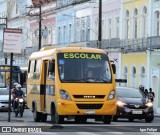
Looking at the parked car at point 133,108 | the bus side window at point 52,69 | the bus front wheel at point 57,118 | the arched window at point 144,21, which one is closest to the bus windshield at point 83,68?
the bus side window at point 52,69

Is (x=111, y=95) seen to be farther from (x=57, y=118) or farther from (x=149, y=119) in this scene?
(x=149, y=119)

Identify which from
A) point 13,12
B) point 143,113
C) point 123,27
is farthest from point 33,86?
point 13,12

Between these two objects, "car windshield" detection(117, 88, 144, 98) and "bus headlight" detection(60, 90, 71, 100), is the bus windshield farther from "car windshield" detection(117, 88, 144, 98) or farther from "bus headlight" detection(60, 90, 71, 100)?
"car windshield" detection(117, 88, 144, 98)

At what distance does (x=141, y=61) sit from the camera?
6253 centimetres

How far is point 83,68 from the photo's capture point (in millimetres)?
31781

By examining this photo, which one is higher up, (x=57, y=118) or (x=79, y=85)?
(x=79, y=85)

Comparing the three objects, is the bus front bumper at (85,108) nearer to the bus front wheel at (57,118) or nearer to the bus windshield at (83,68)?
the bus front wheel at (57,118)

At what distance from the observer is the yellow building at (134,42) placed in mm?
62062

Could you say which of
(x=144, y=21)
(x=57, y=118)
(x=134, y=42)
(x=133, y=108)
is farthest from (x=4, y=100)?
(x=57, y=118)

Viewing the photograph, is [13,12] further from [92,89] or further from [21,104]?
[92,89]

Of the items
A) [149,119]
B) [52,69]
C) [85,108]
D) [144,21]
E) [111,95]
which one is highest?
[144,21]

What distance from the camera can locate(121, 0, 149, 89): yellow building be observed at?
204 feet

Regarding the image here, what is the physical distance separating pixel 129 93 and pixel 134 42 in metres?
24.4

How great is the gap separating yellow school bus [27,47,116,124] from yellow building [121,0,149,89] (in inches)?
1114
